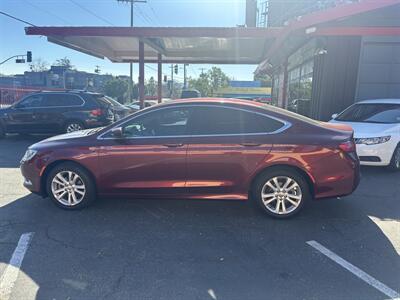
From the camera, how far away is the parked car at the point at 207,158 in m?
4.29

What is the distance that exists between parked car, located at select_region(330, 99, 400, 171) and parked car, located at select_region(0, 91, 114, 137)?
7452 millimetres

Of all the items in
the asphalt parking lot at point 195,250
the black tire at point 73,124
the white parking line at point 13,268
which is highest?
the black tire at point 73,124

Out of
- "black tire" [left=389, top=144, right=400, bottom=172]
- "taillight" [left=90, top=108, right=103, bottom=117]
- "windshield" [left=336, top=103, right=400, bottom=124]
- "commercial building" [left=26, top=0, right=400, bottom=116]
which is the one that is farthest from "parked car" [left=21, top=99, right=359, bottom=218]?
"commercial building" [left=26, top=0, right=400, bottom=116]

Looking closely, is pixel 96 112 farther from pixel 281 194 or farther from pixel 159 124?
pixel 281 194

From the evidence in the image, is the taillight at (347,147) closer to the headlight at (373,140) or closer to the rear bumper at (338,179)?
the rear bumper at (338,179)

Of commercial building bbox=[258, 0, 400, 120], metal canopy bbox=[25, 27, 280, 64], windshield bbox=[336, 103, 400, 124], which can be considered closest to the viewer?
windshield bbox=[336, 103, 400, 124]

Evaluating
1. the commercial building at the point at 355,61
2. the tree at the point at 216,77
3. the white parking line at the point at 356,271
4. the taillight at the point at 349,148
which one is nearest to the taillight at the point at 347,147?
the taillight at the point at 349,148

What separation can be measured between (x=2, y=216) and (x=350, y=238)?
14.8ft

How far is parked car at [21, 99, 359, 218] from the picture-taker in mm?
4293

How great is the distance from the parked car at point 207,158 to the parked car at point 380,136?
2410 millimetres

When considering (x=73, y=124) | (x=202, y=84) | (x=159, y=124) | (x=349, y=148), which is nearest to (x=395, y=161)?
(x=349, y=148)

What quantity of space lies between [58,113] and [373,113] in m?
9.12

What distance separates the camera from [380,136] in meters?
6.60

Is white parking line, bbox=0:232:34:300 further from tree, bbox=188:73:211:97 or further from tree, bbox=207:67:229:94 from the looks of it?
tree, bbox=207:67:229:94
